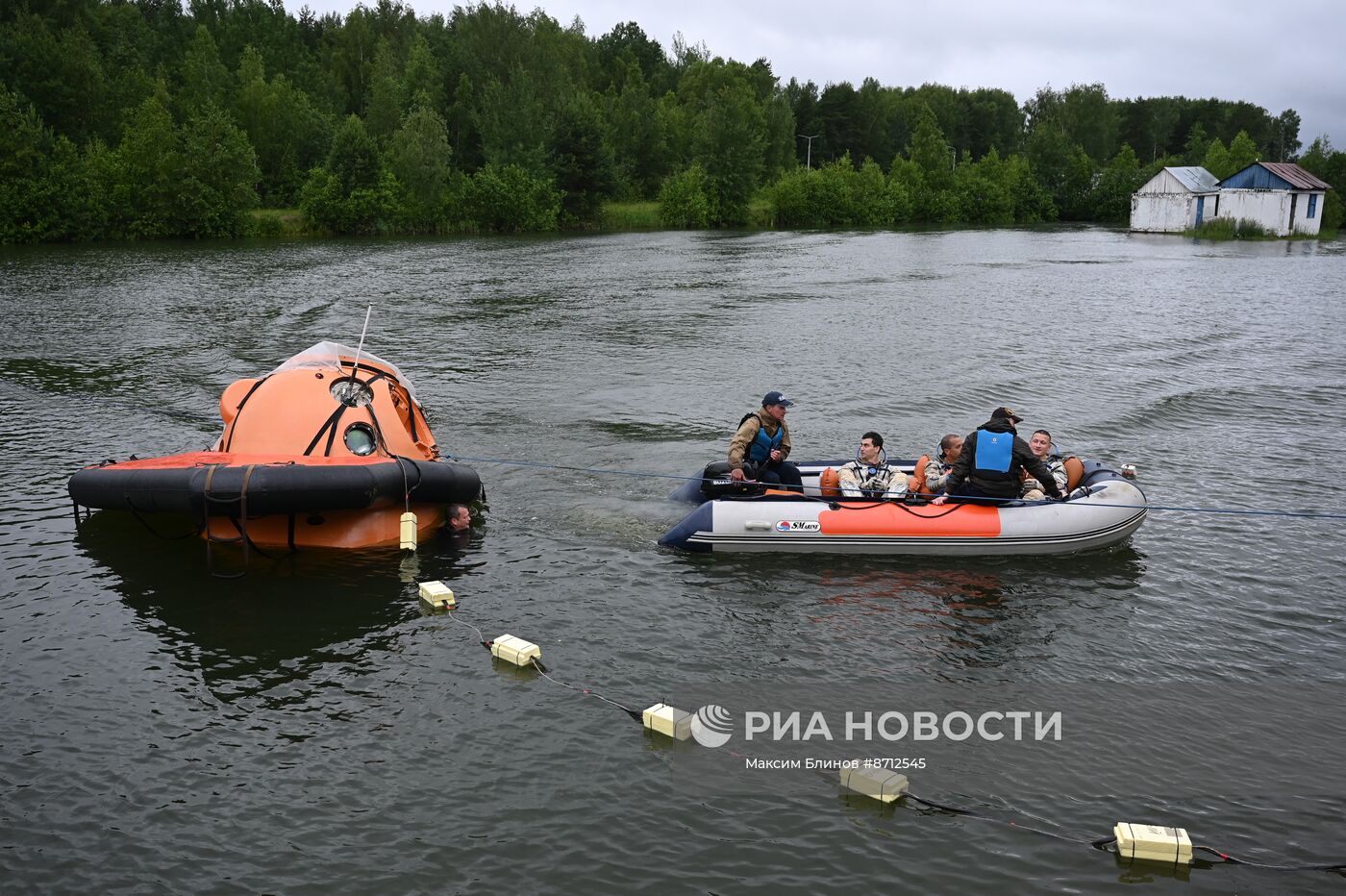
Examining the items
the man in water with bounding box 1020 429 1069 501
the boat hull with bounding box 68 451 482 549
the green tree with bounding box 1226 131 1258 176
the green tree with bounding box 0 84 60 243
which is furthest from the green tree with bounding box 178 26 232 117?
the green tree with bounding box 1226 131 1258 176

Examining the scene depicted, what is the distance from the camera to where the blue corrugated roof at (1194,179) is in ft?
241

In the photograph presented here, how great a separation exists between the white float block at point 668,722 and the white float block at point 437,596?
10.3 ft

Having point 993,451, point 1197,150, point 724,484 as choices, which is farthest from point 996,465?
point 1197,150

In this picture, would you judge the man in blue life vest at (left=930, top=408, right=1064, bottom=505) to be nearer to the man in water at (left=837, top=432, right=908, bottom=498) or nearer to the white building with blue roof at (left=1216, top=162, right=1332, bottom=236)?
the man in water at (left=837, top=432, right=908, bottom=498)

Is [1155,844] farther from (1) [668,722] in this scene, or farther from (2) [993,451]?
(2) [993,451]

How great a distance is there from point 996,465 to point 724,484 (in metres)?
3.22

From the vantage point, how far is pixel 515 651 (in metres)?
10.0

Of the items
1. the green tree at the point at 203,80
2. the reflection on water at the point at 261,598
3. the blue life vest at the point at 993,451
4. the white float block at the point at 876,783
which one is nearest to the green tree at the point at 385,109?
the green tree at the point at 203,80

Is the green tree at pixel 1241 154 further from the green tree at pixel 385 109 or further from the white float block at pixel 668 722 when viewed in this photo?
the white float block at pixel 668 722

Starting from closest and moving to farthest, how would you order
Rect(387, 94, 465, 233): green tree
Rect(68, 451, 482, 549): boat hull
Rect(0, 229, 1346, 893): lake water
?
Rect(0, 229, 1346, 893): lake water
Rect(68, 451, 482, 549): boat hull
Rect(387, 94, 465, 233): green tree

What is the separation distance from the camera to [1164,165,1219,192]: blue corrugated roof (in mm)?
73438

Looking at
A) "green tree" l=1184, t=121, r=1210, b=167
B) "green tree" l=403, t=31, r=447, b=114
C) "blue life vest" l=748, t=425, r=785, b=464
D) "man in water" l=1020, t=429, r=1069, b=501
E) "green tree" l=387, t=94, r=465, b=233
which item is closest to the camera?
"man in water" l=1020, t=429, r=1069, b=501

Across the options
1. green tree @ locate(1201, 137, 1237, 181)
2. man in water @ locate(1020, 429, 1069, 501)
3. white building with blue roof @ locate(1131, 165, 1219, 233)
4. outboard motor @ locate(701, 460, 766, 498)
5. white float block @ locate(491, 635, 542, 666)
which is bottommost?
white float block @ locate(491, 635, 542, 666)

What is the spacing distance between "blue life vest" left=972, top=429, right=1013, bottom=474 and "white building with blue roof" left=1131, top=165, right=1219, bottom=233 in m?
69.1
